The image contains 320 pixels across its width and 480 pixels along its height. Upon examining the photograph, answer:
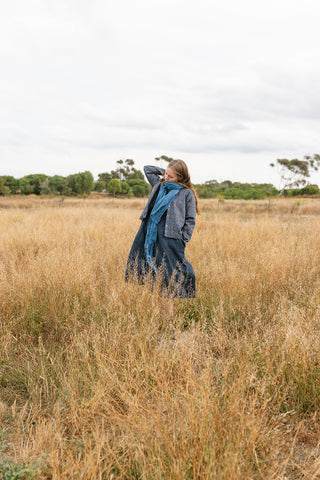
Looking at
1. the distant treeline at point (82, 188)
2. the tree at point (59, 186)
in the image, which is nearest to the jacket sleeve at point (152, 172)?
the distant treeline at point (82, 188)

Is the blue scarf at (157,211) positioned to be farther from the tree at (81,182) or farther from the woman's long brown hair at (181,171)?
the tree at (81,182)

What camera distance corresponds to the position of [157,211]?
3447mm

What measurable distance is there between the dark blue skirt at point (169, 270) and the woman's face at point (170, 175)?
0.38 m

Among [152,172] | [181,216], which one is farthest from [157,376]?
[152,172]

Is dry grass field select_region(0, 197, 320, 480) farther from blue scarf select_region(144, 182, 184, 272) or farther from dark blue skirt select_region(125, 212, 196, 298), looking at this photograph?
blue scarf select_region(144, 182, 184, 272)

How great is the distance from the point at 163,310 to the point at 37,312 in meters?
1.32

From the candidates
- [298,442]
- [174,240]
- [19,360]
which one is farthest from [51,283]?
[298,442]

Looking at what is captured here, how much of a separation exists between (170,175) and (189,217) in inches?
19.9

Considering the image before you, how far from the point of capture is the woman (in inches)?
132

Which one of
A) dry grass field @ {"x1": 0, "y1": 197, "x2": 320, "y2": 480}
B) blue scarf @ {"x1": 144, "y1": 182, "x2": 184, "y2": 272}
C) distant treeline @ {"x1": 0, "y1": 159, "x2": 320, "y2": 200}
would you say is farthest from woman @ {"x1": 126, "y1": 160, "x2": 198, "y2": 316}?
→ distant treeline @ {"x1": 0, "y1": 159, "x2": 320, "y2": 200}

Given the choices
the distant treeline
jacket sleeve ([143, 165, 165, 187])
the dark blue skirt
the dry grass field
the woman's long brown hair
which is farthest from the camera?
the distant treeline

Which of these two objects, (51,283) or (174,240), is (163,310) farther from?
(51,283)

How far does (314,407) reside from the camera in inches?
83.0

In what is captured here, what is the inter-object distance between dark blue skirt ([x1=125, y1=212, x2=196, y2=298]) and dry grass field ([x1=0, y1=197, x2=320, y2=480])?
0.17 meters
